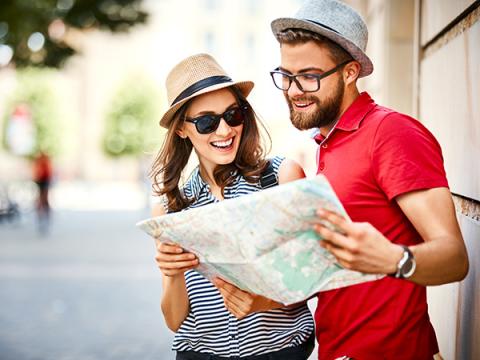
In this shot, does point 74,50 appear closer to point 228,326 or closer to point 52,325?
point 52,325

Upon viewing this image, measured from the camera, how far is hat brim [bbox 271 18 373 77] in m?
2.18

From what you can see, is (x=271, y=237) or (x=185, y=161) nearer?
(x=271, y=237)

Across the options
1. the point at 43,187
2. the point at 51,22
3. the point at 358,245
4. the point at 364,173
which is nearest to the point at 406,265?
the point at 358,245

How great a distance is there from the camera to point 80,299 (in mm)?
9805

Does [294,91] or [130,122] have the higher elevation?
[130,122]

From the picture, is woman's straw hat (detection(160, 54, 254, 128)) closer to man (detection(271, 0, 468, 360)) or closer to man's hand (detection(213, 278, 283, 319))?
man (detection(271, 0, 468, 360))

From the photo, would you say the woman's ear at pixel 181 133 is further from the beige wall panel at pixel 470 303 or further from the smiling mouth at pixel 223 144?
the beige wall panel at pixel 470 303

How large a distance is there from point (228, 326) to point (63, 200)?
111 feet

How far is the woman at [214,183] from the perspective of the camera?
103 inches

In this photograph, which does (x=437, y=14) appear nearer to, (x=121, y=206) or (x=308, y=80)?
(x=308, y=80)

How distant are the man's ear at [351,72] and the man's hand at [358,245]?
77cm

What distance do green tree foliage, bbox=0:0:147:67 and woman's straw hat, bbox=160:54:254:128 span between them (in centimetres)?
986

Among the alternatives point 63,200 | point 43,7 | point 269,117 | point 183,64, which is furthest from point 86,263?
point 269,117

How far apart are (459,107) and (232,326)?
1097 mm
